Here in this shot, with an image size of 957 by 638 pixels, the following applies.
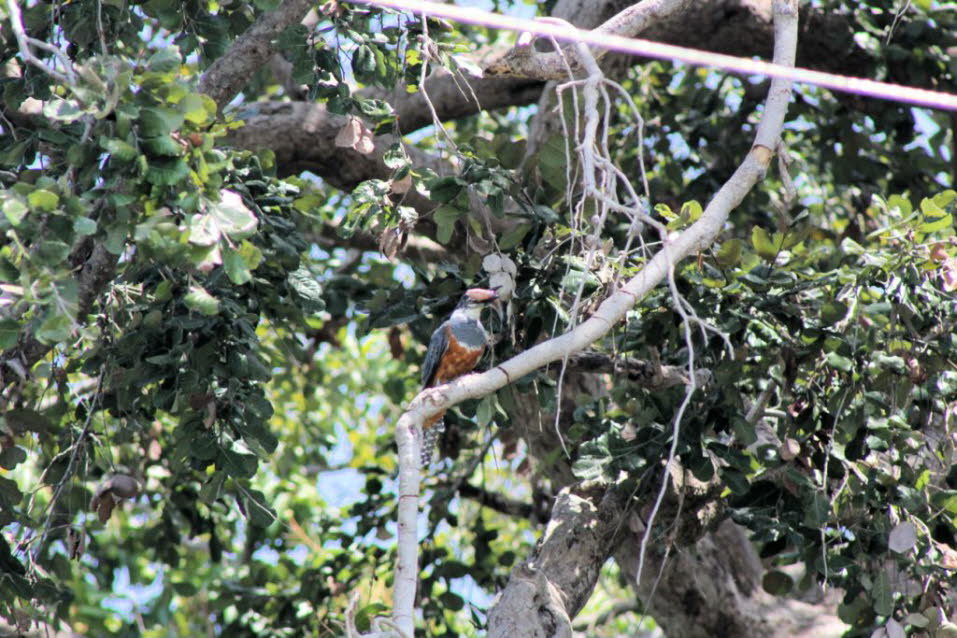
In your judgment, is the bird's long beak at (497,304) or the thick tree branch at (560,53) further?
the bird's long beak at (497,304)

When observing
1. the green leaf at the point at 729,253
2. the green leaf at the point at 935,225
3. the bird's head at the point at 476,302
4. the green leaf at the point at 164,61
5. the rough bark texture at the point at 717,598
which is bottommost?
the rough bark texture at the point at 717,598

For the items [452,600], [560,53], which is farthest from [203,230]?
[452,600]

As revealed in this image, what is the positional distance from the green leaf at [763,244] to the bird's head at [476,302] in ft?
2.55

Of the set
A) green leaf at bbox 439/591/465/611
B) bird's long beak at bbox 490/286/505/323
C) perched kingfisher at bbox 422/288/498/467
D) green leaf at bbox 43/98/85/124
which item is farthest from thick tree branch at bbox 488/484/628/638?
green leaf at bbox 43/98/85/124

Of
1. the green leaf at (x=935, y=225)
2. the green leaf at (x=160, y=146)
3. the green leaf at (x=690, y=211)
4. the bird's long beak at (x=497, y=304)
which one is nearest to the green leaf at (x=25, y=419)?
the green leaf at (x=160, y=146)

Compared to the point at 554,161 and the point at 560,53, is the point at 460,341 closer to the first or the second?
the point at 554,161

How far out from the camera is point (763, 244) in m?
3.30

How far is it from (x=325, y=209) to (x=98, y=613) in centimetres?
212

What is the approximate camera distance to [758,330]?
342 cm

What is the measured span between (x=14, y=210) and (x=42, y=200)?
6 centimetres

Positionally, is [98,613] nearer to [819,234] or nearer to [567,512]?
[567,512]

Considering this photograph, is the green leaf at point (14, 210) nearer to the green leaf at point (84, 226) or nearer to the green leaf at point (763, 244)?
the green leaf at point (84, 226)

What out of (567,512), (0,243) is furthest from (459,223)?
(0,243)

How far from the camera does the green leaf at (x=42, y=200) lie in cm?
221
